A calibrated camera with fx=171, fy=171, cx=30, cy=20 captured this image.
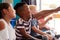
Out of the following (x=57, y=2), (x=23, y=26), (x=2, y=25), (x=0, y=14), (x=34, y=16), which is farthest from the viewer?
(x=57, y=2)

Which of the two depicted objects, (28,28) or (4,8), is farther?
(28,28)

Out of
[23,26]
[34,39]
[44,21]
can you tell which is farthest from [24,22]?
[44,21]

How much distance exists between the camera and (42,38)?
2092mm

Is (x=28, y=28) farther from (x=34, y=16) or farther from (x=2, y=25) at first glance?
(x=2, y=25)

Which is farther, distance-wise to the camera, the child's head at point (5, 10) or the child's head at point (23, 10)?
the child's head at point (23, 10)

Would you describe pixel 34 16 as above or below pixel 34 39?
above

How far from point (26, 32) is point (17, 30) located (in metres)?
0.11

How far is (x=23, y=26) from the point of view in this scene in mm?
1988

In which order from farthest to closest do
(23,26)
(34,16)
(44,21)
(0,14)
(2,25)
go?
(44,21) → (34,16) → (23,26) → (0,14) → (2,25)

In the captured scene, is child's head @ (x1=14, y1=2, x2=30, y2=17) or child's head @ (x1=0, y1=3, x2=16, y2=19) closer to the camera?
child's head @ (x1=0, y1=3, x2=16, y2=19)

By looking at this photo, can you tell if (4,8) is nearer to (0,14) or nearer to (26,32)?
(0,14)

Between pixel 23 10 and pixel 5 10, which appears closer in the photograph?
pixel 5 10

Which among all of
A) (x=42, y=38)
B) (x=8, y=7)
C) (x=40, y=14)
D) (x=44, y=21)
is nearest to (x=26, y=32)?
(x=42, y=38)

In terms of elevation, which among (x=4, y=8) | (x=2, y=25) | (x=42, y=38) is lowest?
(x=42, y=38)
